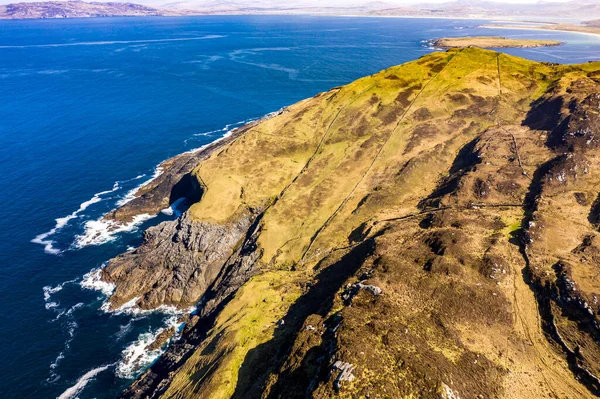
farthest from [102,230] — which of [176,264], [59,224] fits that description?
[176,264]

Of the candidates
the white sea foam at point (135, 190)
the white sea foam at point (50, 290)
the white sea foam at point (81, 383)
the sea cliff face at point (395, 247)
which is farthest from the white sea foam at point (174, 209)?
the white sea foam at point (81, 383)

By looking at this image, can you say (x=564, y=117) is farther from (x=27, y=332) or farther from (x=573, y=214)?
(x=27, y=332)

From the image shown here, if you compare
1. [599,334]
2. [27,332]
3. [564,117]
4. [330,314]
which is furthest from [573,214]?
[27,332]

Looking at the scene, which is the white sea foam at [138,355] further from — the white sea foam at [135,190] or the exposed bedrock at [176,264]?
the white sea foam at [135,190]

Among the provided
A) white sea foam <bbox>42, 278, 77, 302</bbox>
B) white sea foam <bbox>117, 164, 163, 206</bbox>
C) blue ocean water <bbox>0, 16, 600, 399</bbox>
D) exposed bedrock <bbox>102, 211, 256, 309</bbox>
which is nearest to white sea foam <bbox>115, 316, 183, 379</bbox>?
blue ocean water <bbox>0, 16, 600, 399</bbox>

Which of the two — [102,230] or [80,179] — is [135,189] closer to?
[80,179]
